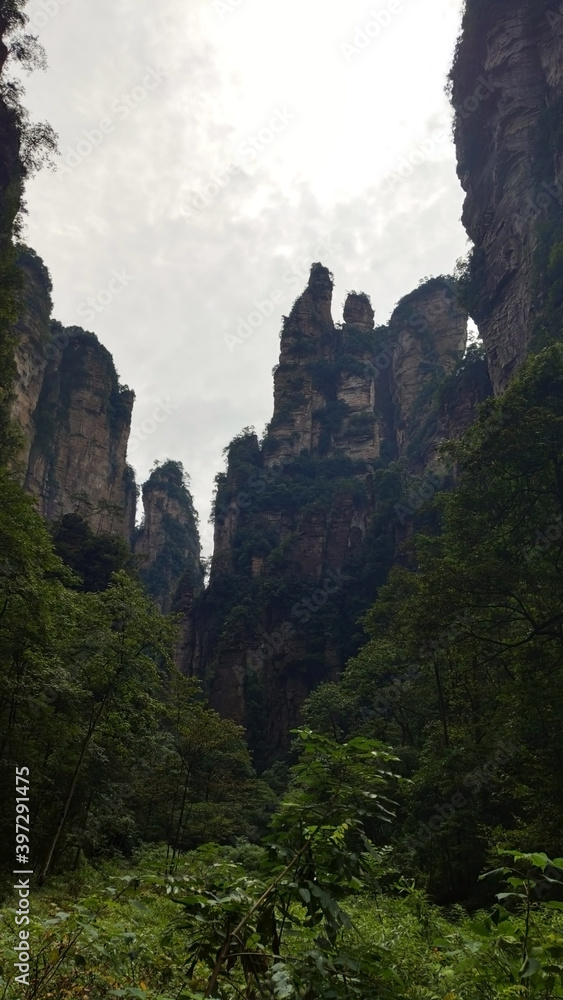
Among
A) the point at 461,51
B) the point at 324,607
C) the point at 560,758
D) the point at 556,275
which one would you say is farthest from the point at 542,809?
the point at 461,51

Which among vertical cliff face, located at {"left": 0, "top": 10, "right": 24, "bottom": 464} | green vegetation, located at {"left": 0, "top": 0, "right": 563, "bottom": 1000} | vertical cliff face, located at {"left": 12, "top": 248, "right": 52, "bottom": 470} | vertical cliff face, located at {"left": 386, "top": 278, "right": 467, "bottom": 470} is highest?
vertical cliff face, located at {"left": 386, "top": 278, "right": 467, "bottom": 470}

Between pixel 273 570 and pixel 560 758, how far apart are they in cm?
4256

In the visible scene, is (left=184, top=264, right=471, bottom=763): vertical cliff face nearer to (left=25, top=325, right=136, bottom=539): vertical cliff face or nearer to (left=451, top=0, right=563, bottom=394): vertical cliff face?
(left=451, top=0, right=563, bottom=394): vertical cliff face

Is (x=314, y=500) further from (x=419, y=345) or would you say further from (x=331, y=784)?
(x=331, y=784)

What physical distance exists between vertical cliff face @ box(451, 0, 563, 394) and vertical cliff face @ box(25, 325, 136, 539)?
113ft

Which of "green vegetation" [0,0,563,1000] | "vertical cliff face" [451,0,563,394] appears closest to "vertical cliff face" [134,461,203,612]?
"green vegetation" [0,0,563,1000]

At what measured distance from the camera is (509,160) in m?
34.1

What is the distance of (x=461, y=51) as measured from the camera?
123 feet

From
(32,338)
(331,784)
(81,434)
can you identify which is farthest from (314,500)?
(331,784)

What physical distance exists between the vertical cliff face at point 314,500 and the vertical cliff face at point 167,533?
1607cm

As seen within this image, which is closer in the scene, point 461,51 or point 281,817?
point 281,817

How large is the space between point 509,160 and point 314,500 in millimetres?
32781

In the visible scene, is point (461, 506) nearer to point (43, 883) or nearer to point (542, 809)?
point (542, 809)

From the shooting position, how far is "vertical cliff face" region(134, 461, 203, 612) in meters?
77.4
